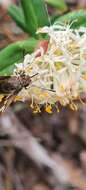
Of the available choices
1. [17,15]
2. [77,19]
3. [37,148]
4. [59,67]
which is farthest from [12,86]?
[37,148]

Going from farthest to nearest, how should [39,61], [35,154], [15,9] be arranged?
1. [35,154]
2. [15,9]
3. [39,61]

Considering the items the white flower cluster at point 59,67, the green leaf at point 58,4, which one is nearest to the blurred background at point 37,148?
the green leaf at point 58,4

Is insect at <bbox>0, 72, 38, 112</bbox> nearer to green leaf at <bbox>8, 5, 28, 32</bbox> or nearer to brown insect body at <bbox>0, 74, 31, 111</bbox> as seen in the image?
brown insect body at <bbox>0, 74, 31, 111</bbox>

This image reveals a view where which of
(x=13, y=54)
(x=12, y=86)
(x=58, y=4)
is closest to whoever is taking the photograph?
(x=12, y=86)

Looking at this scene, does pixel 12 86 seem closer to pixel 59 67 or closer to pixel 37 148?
pixel 59 67

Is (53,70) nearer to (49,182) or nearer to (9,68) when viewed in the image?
(9,68)

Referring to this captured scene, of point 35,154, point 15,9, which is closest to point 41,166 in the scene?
point 35,154
